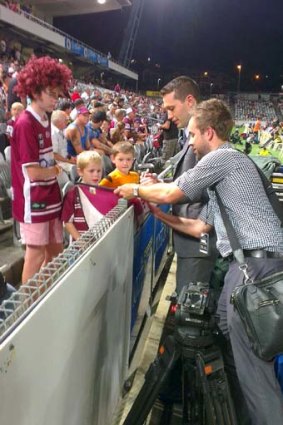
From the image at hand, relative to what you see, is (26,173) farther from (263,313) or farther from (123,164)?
(263,313)

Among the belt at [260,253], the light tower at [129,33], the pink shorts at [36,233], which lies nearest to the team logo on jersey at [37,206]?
the pink shorts at [36,233]

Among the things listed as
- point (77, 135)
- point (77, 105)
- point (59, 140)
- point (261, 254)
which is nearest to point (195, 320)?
point (261, 254)

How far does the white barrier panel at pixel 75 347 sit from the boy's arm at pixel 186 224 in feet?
0.85

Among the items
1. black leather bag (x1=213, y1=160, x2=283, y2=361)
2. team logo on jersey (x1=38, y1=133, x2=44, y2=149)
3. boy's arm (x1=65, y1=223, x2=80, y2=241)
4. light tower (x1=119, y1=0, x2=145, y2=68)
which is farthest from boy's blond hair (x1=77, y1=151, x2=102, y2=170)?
light tower (x1=119, y1=0, x2=145, y2=68)

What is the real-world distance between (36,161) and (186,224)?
105 cm

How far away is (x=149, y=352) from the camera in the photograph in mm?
2912

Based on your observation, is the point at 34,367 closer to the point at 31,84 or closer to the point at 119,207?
the point at 119,207

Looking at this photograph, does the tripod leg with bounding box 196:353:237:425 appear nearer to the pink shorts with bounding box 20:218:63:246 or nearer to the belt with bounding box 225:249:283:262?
the belt with bounding box 225:249:283:262

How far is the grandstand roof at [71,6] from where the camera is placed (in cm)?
2759

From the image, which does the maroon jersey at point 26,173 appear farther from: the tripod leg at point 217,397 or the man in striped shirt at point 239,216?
the tripod leg at point 217,397

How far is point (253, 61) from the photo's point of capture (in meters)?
56.9

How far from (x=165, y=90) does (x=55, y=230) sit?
1280 millimetres

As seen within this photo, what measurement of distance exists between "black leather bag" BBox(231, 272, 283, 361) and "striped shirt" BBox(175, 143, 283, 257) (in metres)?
0.24

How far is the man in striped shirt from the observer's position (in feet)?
5.20
